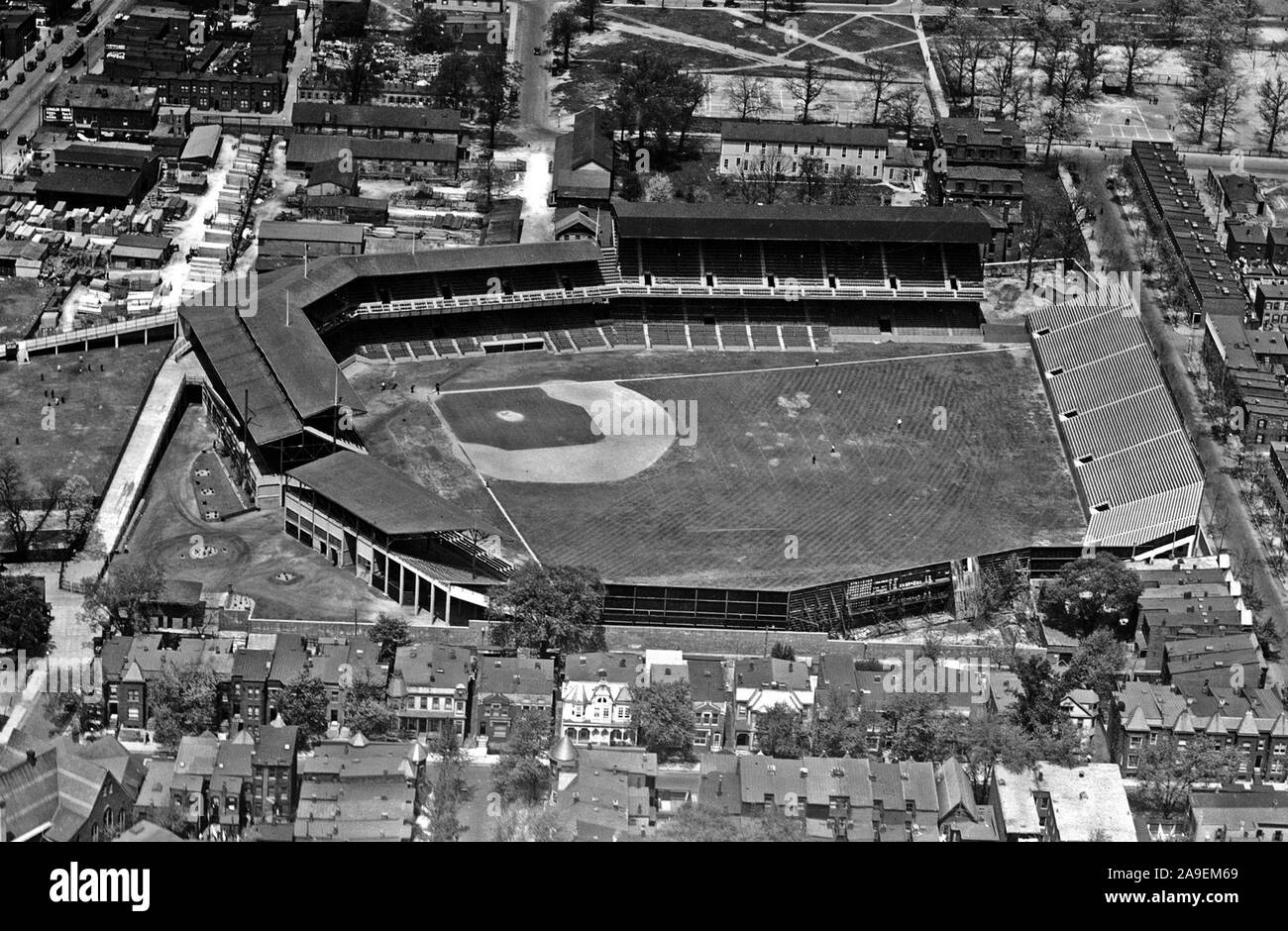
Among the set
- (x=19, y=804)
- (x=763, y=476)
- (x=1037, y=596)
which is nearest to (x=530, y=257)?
(x=763, y=476)

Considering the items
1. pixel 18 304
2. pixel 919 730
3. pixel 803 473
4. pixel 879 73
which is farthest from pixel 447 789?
pixel 879 73

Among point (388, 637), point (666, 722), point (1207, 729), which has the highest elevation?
point (388, 637)

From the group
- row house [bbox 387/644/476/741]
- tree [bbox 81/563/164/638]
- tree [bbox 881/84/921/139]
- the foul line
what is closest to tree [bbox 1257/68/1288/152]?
tree [bbox 881/84/921/139]

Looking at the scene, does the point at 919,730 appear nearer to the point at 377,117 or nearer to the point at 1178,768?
the point at 1178,768

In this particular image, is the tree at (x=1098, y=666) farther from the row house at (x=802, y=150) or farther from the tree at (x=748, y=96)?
the tree at (x=748, y=96)

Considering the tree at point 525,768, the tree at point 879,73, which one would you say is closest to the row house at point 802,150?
the tree at point 879,73

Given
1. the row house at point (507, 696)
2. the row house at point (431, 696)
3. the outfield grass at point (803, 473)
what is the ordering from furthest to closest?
the outfield grass at point (803, 473) → the row house at point (431, 696) → the row house at point (507, 696)

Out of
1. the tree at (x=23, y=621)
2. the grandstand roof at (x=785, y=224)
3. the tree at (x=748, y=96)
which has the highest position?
the tree at (x=748, y=96)
